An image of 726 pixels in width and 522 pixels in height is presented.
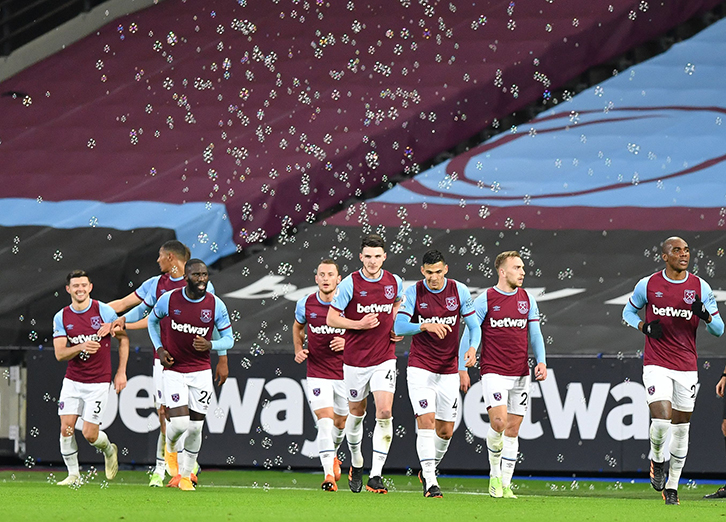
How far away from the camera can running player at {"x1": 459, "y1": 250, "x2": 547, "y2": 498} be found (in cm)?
928

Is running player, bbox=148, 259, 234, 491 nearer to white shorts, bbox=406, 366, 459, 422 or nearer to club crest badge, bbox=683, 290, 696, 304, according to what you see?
white shorts, bbox=406, 366, 459, 422

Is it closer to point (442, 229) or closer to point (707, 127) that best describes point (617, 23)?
point (707, 127)

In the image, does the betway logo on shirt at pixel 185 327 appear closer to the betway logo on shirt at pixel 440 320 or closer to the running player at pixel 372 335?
the running player at pixel 372 335

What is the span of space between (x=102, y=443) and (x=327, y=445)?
2151mm

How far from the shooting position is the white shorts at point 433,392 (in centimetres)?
925

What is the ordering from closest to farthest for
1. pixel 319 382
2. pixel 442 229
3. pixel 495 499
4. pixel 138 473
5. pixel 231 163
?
1. pixel 495 499
2. pixel 319 382
3. pixel 138 473
4. pixel 442 229
5. pixel 231 163

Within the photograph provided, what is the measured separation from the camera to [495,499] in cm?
902

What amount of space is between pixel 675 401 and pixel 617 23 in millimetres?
9557

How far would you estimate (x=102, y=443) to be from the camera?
414 inches

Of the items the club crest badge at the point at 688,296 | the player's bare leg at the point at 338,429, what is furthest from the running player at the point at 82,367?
the club crest badge at the point at 688,296

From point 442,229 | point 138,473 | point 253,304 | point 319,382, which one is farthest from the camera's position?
point 442,229

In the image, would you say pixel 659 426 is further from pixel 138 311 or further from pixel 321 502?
pixel 138 311

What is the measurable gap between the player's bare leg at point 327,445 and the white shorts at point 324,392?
0.07 m

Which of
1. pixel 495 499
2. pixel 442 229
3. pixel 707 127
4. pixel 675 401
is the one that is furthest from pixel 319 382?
pixel 707 127
